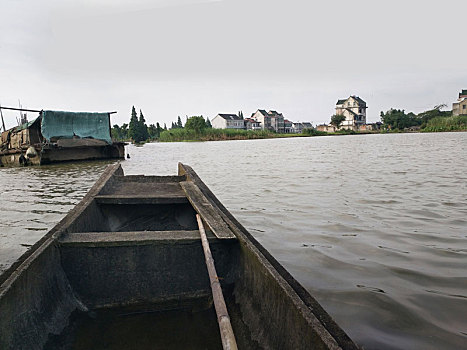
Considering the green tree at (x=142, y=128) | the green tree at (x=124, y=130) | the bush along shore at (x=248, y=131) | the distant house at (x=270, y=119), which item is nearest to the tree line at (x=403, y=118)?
the bush along shore at (x=248, y=131)

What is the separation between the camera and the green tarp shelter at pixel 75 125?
16.8 metres

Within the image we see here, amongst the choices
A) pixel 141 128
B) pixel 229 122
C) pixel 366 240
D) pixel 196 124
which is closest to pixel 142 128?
pixel 141 128

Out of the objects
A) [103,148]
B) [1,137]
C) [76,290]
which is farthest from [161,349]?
[1,137]

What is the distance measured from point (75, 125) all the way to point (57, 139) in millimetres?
1360

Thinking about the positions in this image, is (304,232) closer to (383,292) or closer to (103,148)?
(383,292)

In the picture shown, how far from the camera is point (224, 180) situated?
33.6 ft

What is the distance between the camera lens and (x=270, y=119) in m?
96.5

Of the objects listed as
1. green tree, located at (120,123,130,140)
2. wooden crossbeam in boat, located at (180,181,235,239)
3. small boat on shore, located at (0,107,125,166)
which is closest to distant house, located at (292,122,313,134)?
green tree, located at (120,123,130,140)

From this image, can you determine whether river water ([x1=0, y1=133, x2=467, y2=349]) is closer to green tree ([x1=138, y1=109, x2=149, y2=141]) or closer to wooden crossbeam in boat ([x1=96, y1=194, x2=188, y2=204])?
wooden crossbeam in boat ([x1=96, y1=194, x2=188, y2=204])

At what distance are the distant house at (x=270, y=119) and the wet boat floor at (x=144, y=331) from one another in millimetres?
94045

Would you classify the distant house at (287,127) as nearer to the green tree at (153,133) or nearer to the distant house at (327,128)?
the distant house at (327,128)

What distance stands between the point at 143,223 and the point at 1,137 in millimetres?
21392

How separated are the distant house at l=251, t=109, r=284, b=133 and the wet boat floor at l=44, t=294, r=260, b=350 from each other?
94.0m

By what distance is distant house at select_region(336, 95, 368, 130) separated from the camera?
87.2 m
